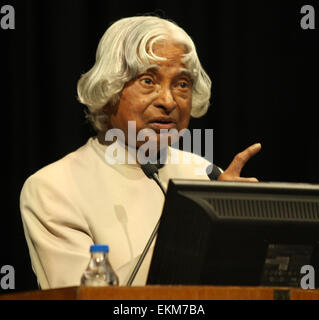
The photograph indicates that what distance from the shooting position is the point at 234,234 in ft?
5.43

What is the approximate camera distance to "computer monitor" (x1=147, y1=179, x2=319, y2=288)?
1.65 m

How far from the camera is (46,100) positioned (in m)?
3.16

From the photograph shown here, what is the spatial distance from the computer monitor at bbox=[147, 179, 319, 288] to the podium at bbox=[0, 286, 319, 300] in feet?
0.57

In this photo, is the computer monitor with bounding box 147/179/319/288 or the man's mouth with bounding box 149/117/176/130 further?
the man's mouth with bounding box 149/117/176/130

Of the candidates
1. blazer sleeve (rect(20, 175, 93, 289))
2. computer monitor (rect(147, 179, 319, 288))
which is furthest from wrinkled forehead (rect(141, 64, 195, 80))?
computer monitor (rect(147, 179, 319, 288))

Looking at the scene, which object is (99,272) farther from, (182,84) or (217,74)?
(217,74)

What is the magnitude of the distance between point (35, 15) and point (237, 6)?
3.09 feet

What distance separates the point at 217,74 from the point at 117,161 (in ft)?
3.47

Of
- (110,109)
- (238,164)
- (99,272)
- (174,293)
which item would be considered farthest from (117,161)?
(174,293)

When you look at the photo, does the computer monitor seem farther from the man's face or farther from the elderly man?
the man's face

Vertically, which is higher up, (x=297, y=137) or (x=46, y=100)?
(x=46, y=100)

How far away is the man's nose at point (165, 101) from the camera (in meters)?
2.50
